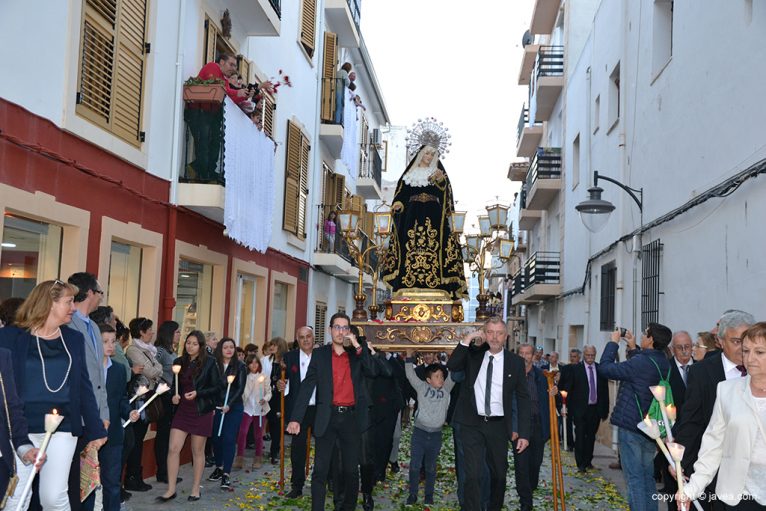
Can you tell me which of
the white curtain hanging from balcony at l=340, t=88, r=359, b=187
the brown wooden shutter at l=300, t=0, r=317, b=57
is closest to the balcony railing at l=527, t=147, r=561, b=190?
the white curtain hanging from balcony at l=340, t=88, r=359, b=187

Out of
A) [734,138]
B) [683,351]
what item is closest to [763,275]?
[683,351]

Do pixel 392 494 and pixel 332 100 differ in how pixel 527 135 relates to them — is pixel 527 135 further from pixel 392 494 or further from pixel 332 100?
pixel 392 494

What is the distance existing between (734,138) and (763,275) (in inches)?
69.0

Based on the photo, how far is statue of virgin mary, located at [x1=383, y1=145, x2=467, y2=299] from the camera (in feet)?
42.9

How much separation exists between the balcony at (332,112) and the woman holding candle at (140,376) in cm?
1264

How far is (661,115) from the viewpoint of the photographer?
1284 centimetres

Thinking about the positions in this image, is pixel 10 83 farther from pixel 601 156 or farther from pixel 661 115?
pixel 601 156

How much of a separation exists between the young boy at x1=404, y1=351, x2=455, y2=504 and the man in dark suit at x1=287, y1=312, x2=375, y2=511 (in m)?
1.68

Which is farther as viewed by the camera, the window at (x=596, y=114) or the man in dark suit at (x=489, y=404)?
the window at (x=596, y=114)

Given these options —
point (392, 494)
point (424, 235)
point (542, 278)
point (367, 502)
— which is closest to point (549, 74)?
point (542, 278)

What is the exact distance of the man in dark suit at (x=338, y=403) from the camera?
8086 mm

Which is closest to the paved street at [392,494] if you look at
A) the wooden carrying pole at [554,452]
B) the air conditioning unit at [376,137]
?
the wooden carrying pole at [554,452]

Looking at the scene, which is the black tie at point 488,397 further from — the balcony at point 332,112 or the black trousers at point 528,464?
the balcony at point 332,112

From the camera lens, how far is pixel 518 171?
38.7m
